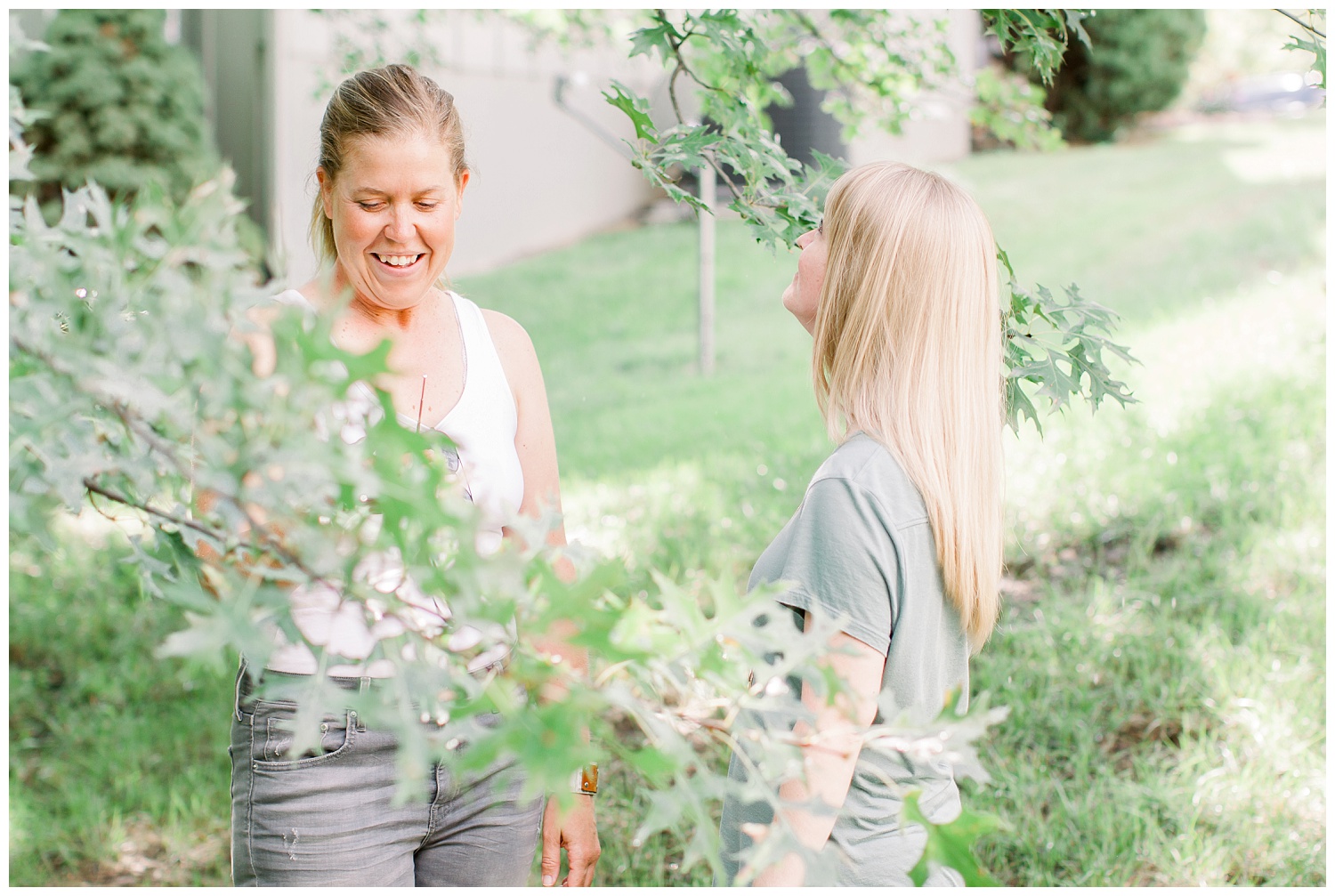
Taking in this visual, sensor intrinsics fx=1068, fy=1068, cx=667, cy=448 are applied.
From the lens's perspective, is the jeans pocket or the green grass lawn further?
the green grass lawn

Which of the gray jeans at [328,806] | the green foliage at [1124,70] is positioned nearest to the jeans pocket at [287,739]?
the gray jeans at [328,806]

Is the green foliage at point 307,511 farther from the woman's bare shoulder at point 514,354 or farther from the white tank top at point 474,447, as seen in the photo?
the woman's bare shoulder at point 514,354

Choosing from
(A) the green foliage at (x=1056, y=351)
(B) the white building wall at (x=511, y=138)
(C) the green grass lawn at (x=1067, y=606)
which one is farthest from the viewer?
(B) the white building wall at (x=511, y=138)

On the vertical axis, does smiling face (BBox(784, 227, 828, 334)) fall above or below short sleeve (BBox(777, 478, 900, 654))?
above

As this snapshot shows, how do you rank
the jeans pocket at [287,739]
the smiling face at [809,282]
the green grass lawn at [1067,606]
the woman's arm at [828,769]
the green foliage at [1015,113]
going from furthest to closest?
the green foliage at [1015,113], the green grass lawn at [1067,606], the smiling face at [809,282], the jeans pocket at [287,739], the woman's arm at [828,769]

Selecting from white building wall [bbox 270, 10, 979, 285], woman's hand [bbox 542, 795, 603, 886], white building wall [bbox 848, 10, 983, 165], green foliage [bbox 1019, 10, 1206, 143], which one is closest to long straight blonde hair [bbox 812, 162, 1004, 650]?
woman's hand [bbox 542, 795, 603, 886]

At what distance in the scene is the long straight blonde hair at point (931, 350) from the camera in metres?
1.57

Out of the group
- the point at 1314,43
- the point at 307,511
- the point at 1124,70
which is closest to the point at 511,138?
the point at 1124,70

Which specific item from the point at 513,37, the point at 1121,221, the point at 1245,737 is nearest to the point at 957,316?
the point at 1245,737

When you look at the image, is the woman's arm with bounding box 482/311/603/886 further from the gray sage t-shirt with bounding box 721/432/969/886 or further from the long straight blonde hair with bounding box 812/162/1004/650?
the long straight blonde hair with bounding box 812/162/1004/650

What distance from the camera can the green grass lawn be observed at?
2.89 metres

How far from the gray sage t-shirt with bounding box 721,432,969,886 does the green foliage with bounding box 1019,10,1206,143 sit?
578 inches

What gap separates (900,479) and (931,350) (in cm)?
21

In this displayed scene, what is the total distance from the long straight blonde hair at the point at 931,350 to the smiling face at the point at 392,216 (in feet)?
2.16
